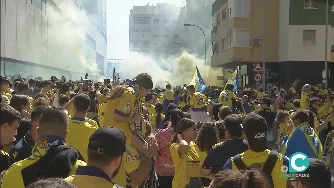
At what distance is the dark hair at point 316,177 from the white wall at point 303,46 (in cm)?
4173

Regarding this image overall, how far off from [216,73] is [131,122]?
205 feet

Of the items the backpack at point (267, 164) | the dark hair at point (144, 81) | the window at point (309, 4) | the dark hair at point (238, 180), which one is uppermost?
the window at point (309, 4)

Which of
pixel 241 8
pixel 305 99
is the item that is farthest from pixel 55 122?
pixel 241 8

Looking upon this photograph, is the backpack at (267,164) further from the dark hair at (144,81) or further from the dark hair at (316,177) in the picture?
the dark hair at (144,81)

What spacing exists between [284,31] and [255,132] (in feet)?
142

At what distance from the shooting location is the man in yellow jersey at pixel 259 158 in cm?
480

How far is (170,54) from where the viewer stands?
14350 cm

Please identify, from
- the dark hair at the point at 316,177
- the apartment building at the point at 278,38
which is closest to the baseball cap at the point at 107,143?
the dark hair at the point at 316,177

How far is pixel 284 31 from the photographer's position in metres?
46.9

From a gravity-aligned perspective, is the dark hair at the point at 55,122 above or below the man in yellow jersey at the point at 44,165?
above

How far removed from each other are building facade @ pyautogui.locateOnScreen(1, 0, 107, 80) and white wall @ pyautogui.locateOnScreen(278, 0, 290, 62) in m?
19.7

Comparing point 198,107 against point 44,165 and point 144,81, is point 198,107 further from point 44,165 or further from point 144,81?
point 44,165

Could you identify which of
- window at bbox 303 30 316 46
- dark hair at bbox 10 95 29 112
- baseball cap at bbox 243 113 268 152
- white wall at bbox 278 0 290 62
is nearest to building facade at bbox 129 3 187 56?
white wall at bbox 278 0 290 62

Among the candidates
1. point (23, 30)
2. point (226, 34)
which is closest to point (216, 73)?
point (226, 34)
